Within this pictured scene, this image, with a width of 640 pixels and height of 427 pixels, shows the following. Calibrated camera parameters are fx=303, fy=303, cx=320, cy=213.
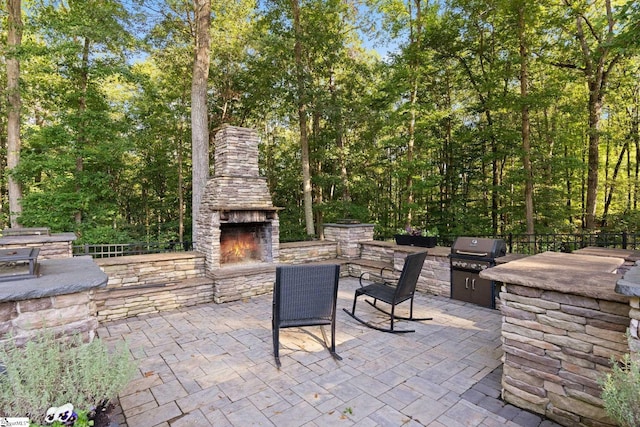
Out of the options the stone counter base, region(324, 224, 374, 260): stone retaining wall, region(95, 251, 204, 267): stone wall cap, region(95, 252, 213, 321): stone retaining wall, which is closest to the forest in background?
region(324, 224, 374, 260): stone retaining wall

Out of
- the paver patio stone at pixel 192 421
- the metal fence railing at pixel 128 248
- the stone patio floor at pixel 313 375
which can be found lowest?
the stone patio floor at pixel 313 375

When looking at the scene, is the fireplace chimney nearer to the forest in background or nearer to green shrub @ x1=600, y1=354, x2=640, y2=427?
the forest in background

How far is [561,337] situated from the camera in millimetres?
2000

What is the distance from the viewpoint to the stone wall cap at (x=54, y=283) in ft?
5.54

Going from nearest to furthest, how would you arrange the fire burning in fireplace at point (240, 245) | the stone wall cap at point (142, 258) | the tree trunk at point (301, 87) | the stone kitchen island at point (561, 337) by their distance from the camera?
1. the stone kitchen island at point (561, 337)
2. the stone wall cap at point (142, 258)
3. the fire burning in fireplace at point (240, 245)
4. the tree trunk at point (301, 87)

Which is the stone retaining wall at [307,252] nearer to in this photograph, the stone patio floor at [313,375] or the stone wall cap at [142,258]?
the stone wall cap at [142,258]

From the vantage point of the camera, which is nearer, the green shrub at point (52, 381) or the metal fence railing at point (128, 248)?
the green shrub at point (52, 381)

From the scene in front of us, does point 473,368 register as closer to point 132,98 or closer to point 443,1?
point 443,1

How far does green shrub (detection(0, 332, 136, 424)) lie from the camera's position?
1296mm

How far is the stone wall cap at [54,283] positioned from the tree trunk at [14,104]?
6.90 metres

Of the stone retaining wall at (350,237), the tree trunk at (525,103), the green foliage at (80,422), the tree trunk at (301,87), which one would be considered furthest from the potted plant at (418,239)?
the green foliage at (80,422)

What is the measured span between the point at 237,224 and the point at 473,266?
4084 millimetres

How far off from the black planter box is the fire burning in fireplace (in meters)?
2.74

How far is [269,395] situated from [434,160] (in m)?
11.5
